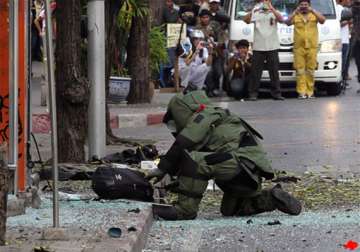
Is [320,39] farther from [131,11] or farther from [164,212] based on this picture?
[164,212]

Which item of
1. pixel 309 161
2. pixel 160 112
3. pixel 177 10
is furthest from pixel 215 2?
pixel 309 161

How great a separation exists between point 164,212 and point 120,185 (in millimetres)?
450

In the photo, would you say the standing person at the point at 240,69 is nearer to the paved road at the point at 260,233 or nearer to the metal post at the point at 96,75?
the metal post at the point at 96,75

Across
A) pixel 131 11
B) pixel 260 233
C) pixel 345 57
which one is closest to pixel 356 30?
pixel 345 57

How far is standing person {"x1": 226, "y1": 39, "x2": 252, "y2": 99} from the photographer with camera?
1.70ft

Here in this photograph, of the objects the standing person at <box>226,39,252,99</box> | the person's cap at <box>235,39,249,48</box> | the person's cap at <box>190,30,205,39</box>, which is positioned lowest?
the standing person at <box>226,39,252,99</box>

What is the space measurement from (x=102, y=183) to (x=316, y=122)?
7.77 meters

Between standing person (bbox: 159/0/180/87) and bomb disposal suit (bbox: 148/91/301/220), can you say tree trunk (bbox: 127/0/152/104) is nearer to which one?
standing person (bbox: 159/0/180/87)

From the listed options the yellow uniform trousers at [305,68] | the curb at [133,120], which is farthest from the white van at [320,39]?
the curb at [133,120]

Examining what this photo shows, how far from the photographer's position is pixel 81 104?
10555 millimetres

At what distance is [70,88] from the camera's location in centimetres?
1038

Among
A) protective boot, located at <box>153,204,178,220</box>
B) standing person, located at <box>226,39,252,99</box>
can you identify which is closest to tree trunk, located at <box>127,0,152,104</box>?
standing person, located at <box>226,39,252,99</box>

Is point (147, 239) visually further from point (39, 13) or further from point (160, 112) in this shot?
point (39, 13)

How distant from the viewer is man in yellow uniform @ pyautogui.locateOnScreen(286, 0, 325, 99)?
19.5 meters
